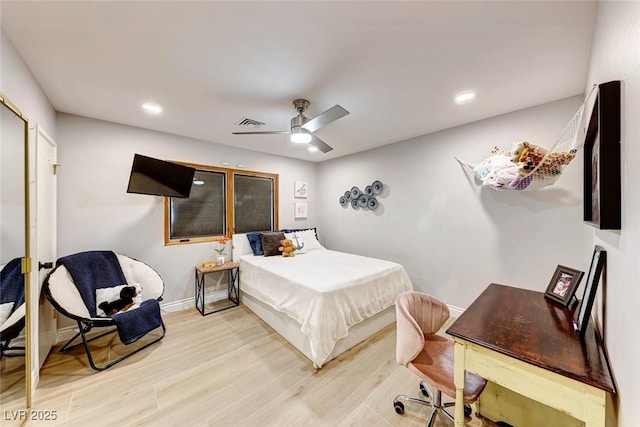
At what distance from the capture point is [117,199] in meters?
2.92

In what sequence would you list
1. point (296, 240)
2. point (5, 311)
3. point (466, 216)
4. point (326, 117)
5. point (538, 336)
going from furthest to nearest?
point (296, 240) < point (466, 216) < point (326, 117) < point (5, 311) < point (538, 336)

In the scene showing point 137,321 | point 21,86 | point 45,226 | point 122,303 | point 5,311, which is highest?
point 21,86

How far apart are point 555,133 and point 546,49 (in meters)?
1.15

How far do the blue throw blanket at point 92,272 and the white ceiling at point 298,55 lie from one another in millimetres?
1604

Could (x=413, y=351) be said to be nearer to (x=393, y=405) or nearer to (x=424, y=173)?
(x=393, y=405)

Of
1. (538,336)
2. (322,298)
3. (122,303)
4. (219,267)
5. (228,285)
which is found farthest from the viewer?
(228,285)

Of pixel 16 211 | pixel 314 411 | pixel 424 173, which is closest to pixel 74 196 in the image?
pixel 16 211

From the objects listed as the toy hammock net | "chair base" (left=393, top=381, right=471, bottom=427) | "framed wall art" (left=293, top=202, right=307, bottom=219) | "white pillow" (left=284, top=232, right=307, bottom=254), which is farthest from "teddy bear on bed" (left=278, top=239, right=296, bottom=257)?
the toy hammock net

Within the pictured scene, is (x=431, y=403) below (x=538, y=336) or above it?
below

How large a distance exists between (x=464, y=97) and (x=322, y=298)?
240 centimetres

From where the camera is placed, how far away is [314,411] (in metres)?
1.72

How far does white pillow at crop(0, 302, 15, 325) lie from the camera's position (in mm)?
1443

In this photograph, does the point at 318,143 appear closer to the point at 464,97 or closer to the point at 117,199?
the point at 464,97

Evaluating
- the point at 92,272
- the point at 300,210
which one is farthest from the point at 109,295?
the point at 300,210
